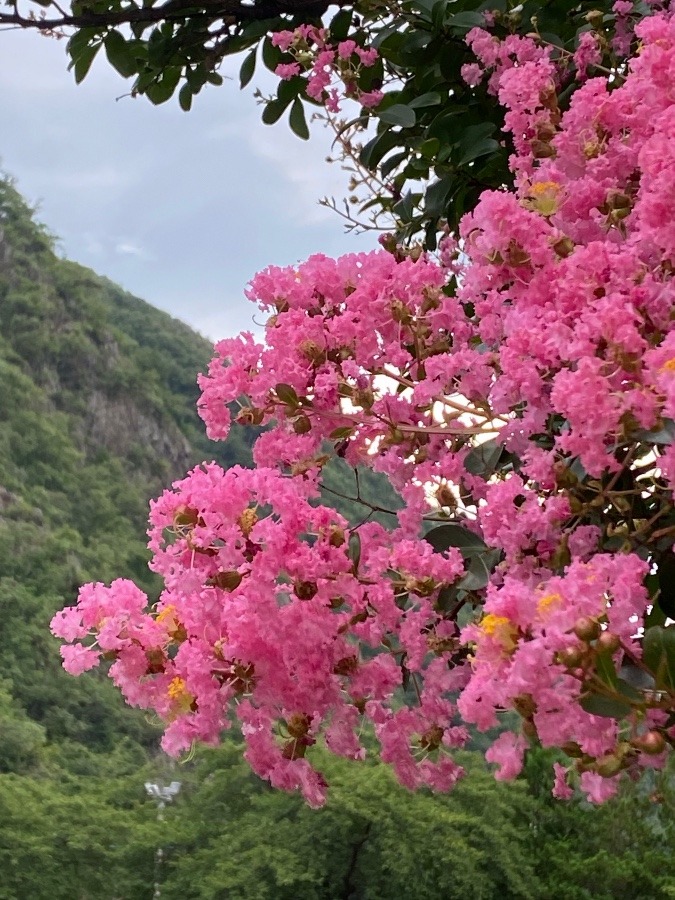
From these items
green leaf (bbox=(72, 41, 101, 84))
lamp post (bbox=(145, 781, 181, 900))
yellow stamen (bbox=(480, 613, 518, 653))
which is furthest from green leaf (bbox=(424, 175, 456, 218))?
lamp post (bbox=(145, 781, 181, 900))

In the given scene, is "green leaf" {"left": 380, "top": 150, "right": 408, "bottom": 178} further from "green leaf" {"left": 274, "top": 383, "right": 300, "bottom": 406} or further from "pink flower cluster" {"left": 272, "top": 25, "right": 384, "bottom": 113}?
"green leaf" {"left": 274, "top": 383, "right": 300, "bottom": 406}

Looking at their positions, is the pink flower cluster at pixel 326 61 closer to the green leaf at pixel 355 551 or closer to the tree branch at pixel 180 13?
the tree branch at pixel 180 13

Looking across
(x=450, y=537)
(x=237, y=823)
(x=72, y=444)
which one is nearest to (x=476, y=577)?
(x=450, y=537)

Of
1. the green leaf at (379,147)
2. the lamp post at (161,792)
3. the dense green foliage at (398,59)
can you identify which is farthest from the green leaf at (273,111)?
the lamp post at (161,792)

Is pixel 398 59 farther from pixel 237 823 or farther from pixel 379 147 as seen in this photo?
pixel 237 823

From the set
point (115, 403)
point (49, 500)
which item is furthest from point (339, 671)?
point (115, 403)

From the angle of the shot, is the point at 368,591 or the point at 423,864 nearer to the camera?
the point at 368,591

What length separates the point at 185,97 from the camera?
114cm

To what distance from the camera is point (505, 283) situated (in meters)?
0.52

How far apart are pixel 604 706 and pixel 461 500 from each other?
0.27m

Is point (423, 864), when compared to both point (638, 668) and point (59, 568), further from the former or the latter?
point (59, 568)

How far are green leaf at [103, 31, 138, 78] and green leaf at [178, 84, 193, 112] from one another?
6 cm

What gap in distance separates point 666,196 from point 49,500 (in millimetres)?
11375

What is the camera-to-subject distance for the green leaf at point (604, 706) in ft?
1.17
